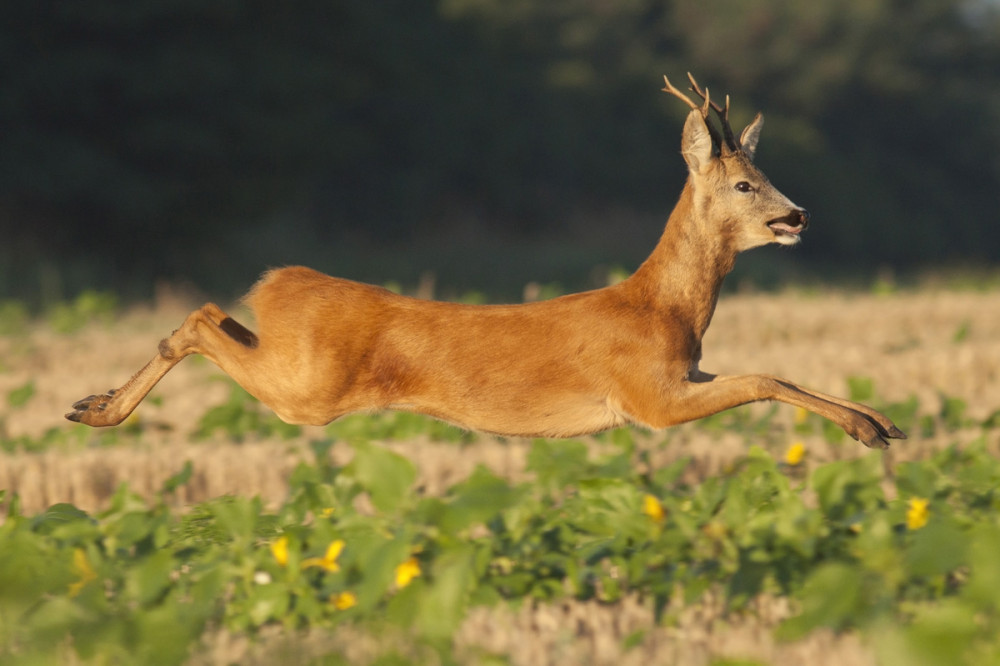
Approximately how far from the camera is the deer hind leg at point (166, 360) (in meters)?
5.75

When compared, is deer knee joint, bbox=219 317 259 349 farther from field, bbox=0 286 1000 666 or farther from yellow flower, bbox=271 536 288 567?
yellow flower, bbox=271 536 288 567

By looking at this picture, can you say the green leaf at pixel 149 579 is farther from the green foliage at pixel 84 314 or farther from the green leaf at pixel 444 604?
the green foliage at pixel 84 314

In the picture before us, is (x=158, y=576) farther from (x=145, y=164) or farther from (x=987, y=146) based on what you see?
(x=987, y=146)

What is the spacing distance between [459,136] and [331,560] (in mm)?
37348

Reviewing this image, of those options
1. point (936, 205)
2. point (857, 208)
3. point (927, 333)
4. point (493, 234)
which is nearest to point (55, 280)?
point (927, 333)

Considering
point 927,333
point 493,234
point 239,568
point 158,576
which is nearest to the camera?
point 158,576

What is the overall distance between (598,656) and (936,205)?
57044 millimetres

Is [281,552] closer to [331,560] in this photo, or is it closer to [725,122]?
[331,560]

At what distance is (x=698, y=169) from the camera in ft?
18.1

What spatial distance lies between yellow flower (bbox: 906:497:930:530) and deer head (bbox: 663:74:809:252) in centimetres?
123

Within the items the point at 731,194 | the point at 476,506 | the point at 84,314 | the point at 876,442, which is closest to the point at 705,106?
the point at 731,194

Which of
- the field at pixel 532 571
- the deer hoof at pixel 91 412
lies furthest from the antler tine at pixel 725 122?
the deer hoof at pixel 91 412

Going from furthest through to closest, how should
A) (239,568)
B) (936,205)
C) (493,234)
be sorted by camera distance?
(936,205) → (493,234) → (239,568)

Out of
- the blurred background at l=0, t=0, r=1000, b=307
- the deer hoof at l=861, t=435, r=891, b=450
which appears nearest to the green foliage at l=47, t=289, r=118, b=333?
the blurred background at l=0, t=0, r=1000, b=307
